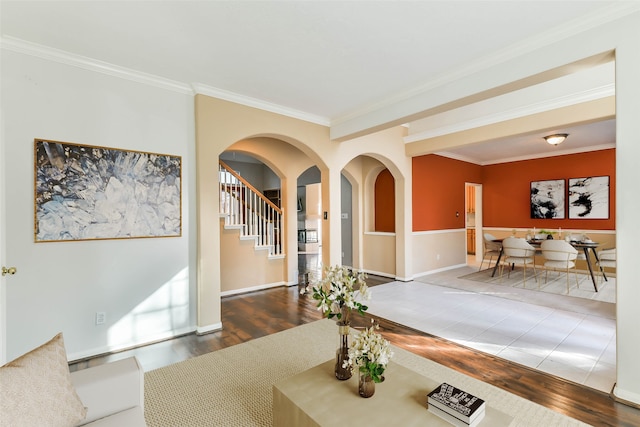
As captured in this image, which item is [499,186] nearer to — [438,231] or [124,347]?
[438,231]

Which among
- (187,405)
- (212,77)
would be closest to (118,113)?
(212,77)

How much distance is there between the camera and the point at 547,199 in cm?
713

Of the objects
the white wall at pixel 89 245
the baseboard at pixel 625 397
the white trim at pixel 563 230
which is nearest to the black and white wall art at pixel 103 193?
the white wall at pixel 89 245

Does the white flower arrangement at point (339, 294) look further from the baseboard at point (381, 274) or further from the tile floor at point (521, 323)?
the baseboard at point (381, 274)

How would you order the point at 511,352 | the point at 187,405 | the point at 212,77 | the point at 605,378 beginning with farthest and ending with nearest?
the point at 212,77, the point at 511,352, the point at 605,378, the point at 187,405

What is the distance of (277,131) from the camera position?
4.11 meters

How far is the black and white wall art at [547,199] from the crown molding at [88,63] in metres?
7.82

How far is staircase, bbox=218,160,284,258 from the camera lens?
16.7 ft

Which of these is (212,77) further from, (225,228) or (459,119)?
(459,119)

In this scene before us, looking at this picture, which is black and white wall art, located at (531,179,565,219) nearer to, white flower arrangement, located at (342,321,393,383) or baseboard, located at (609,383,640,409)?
baseboard, located at (609,383,640,409)

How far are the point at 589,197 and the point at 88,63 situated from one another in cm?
895

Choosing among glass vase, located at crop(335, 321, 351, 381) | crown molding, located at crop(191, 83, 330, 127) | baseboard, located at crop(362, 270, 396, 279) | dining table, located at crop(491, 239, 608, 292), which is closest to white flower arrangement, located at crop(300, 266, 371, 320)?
glass vase, located at crop(335, 321, 351, 381)

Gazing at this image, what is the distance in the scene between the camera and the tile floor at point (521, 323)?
2711mm

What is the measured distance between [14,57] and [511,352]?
5.22 metres
